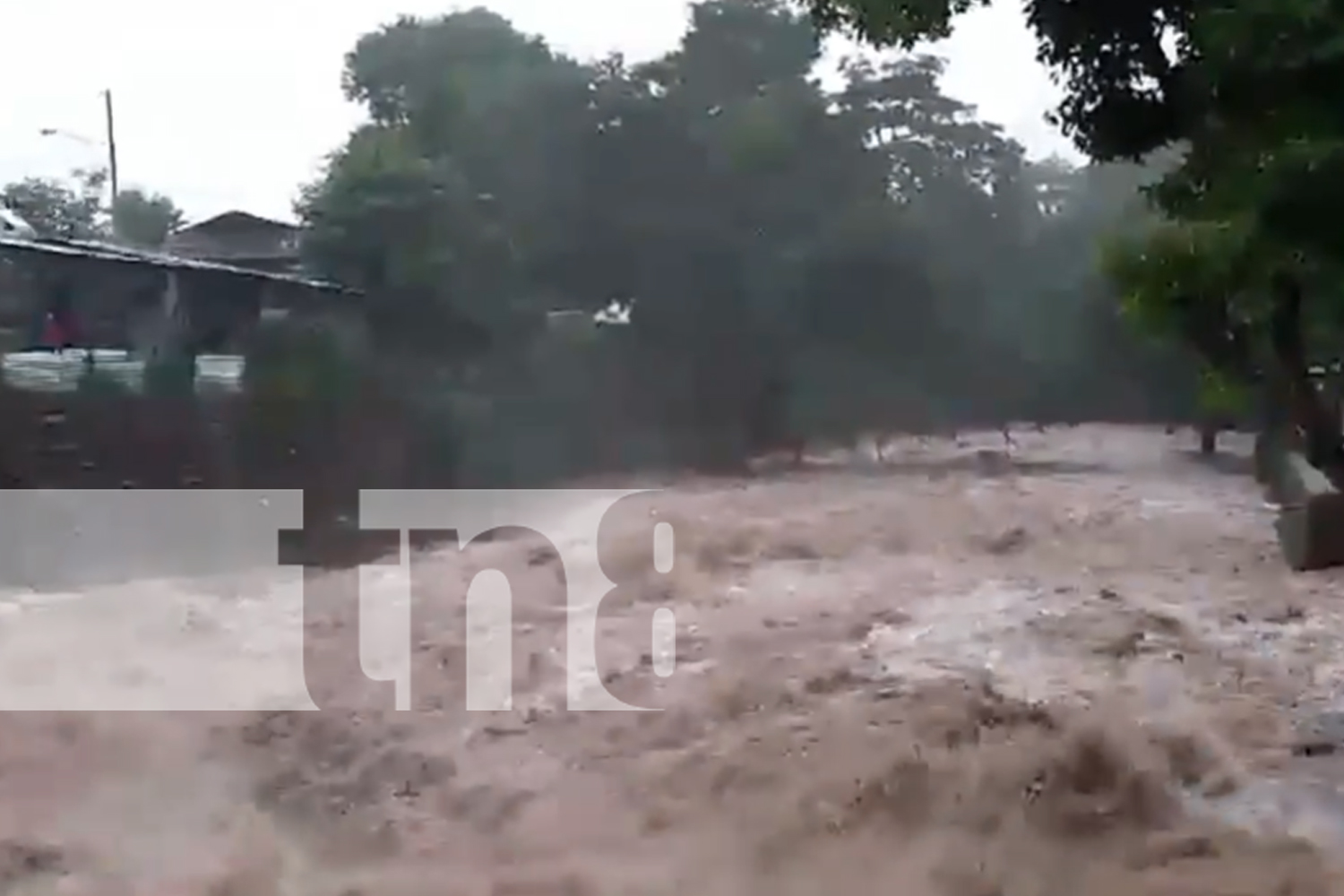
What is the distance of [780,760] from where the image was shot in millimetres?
6699

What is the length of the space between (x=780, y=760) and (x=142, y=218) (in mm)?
13330

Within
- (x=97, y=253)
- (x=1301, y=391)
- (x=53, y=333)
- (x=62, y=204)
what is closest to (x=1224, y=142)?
(x=1301, y=391)

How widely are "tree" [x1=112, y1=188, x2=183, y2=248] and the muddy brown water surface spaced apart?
7.93 meters

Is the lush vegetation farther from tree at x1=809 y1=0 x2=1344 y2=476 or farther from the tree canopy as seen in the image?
tree at x1=809 y1=0 x2=1344 y2=476

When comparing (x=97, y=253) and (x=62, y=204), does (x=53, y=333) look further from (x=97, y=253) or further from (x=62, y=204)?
(x=62, y=204)

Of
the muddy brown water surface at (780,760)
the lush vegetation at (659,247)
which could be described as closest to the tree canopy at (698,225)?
the lush vegetation at (659,247)

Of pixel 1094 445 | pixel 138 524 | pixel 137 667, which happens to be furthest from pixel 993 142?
pixel 137 667

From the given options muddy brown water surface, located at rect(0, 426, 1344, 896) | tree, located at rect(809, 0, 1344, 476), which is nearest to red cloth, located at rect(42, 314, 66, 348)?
muddy brown water surface, located at rect(0, 426, 1344, 896)

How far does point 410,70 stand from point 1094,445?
11602 millimetres

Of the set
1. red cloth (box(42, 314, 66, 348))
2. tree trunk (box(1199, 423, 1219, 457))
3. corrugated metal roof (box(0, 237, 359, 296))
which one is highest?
corrugated metal roof (box(0, 237, 359, 296))

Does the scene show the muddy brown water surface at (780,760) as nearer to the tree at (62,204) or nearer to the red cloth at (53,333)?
the red cloth at (53,333)

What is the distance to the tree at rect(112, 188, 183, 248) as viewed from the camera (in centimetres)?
1723

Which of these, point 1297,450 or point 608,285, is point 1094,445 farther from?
point 1297,450

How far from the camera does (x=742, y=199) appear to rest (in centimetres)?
2166
